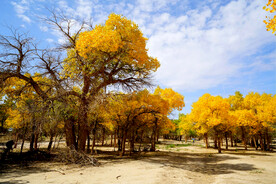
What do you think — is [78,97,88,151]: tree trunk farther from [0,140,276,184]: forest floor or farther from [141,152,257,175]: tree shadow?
[141,152,257,175]: tree shadow

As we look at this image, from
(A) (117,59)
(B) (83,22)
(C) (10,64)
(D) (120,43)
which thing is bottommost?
(C) (10,64)

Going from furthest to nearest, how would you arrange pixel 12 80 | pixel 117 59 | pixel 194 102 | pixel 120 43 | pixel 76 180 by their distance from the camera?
1. pixel 194 102
2. pixel 12 80
3. pixel 117 59
4. pixel 120 43
5. pixel 76 180

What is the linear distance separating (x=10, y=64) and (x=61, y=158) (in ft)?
24.4

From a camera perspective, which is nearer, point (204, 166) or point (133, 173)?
point (133, 173)

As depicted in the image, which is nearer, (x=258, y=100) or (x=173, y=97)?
(x=173, y=97)

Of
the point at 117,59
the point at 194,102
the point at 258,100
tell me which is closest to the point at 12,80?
the point at 117,59

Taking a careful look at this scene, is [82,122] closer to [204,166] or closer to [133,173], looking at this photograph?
[133,173]

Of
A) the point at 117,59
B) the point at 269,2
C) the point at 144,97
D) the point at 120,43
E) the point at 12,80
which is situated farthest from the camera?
the point at 144,97

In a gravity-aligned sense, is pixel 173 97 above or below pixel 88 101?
above

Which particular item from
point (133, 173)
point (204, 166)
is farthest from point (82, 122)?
point (204, 166)

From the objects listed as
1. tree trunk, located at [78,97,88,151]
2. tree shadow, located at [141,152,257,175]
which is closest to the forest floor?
tree shadow, located at [141,152,257,175]

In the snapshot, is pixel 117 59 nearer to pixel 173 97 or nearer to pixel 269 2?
pixel 269 2

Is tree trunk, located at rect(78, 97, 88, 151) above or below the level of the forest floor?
above

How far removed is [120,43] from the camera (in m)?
11.1
